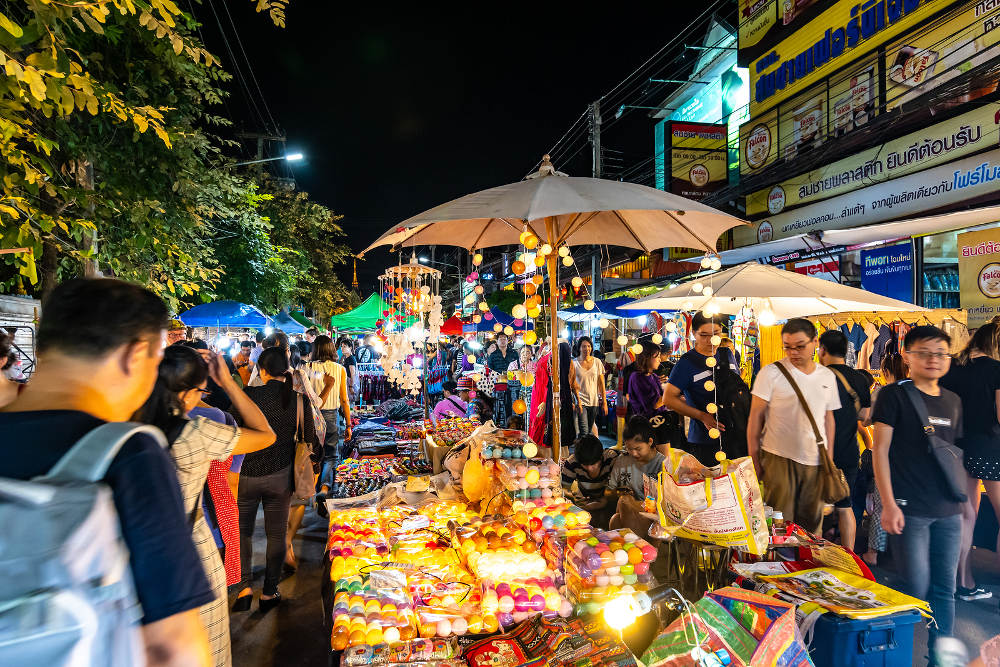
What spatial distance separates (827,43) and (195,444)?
12974 mm

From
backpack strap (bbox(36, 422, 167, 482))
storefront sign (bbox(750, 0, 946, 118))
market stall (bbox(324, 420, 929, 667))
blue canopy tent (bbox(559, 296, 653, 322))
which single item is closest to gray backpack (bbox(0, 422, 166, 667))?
backpack strap (bbox(36, 422, 167, 482))

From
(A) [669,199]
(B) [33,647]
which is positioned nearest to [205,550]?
(B) [33,647]

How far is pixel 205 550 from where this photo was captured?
2.11 m

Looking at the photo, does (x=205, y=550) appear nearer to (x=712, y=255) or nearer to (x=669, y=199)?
(x=669, y=199)

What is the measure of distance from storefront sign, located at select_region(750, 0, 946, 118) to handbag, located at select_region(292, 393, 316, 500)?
10.8 meters

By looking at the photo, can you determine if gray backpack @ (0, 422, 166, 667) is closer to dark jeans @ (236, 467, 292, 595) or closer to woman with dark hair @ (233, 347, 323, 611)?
woman with dark hair @ (233, 347, 323, 611)

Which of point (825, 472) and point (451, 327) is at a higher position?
point (451, 327)

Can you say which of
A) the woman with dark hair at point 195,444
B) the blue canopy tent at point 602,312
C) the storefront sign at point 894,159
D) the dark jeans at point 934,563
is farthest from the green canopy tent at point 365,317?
the dark jeans at point 934,563

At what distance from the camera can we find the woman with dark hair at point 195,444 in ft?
6.66

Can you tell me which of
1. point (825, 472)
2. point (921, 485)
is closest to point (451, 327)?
point (825, 472)

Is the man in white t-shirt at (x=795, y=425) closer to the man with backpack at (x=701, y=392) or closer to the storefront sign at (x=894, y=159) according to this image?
the man with backpack at (x=701, y=392)

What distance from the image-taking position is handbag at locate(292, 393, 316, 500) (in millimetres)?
4422

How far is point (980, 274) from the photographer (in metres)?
6.11

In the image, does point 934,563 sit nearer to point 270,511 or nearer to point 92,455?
point 92,455
